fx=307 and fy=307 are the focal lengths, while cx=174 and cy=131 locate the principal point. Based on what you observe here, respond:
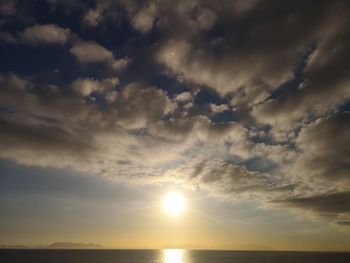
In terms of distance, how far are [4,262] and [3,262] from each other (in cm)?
61

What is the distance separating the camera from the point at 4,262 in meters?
162

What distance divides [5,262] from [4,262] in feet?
1.57

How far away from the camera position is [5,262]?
162 m

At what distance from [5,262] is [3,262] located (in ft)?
3.47

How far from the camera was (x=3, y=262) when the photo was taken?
16238 centimetres
